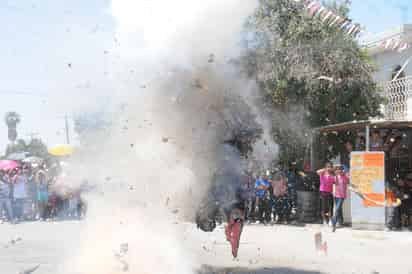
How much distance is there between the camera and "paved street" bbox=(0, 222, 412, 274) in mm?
8945

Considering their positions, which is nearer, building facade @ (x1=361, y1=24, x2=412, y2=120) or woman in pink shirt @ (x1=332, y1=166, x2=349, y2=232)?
woman in pink shirt @ (x1=332, y1=166, x2=349, y2=232)

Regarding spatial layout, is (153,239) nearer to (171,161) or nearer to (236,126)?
(171,161)

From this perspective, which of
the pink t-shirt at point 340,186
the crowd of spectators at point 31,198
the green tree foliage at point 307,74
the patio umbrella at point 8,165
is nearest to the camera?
the pink t-shirt at point 340,186

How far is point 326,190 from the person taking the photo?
14586 millimetres

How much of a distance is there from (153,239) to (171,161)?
1.06m

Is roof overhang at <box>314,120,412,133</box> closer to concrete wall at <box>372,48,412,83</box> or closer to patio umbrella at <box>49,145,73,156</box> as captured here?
concrete wall at <box>372,48,412,83</box>

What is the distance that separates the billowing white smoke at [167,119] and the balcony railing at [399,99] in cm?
1030

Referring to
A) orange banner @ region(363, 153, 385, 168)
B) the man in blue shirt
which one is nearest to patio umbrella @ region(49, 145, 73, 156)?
the man in blue shirt

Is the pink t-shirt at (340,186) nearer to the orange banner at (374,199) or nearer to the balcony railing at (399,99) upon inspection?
the orange banner at (374,199)

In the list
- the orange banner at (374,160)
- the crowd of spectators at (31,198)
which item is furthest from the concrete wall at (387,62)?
the crowd of spectators at (31,198)

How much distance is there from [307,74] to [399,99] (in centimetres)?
429

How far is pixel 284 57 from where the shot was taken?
49.4 ft

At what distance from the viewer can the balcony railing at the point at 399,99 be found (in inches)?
679

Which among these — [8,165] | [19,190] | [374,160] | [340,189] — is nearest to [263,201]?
[340,189]
